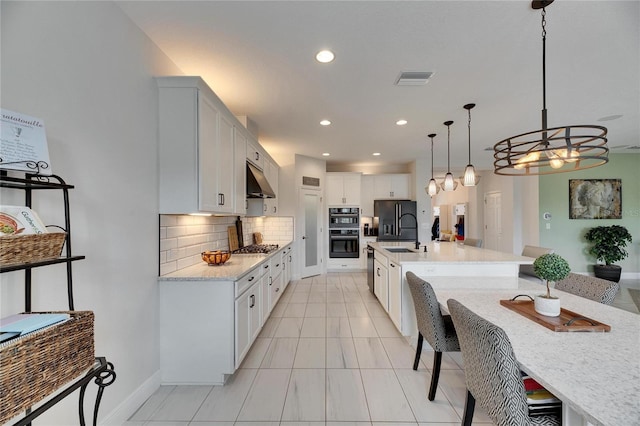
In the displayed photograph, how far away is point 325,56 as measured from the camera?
7.23ft

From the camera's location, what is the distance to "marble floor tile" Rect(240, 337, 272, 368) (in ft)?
7.90

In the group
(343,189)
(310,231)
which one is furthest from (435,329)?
(343,189)

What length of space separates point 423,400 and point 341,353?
0.86 metres

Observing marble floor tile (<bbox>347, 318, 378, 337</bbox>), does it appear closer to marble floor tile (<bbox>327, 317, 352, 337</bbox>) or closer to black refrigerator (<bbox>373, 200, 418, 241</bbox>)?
marble floor tile (<bbox>327, 317, 352, 337</bbox>)

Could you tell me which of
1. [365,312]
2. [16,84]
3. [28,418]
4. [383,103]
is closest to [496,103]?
[383,103]

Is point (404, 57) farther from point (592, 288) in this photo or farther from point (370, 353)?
point (370, 353)

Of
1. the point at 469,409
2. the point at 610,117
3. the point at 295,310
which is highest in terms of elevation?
the point at 610,117

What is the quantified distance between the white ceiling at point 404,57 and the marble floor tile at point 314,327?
8.82ft

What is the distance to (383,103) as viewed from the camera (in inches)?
123

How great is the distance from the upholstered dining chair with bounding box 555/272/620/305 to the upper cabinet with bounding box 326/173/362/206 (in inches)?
171

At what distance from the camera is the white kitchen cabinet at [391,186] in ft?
21.8

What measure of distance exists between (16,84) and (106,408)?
1798mm

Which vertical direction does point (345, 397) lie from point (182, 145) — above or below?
below

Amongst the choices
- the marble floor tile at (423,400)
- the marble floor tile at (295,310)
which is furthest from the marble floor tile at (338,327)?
the marble floor tile at (423,400)
